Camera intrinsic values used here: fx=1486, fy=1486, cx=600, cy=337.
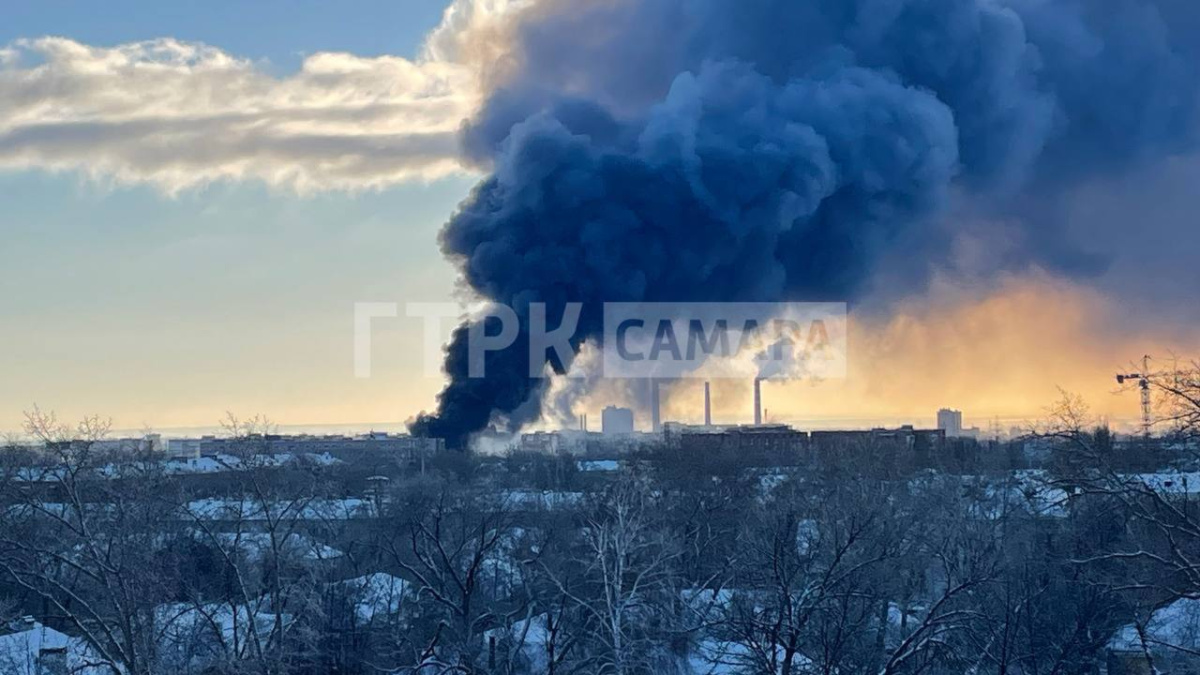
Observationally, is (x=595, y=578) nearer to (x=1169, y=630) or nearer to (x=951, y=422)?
(x=1169, y=630)

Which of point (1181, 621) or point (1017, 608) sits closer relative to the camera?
point (1017, 608)

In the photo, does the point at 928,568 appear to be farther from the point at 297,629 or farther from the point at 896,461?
the point at 896,461

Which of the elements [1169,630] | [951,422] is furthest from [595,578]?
[951,422]

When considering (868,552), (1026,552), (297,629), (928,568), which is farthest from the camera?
(928,568)

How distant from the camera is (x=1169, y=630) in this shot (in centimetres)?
3297

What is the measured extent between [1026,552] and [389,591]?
1516 cm

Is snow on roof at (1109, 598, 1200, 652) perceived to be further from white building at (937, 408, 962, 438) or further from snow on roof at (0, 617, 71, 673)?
white building at (937, 408, 962, 438)

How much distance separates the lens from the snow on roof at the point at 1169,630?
30.0m

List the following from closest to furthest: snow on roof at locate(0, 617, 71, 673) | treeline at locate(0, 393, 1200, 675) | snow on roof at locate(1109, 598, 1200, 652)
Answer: treeline at locate(0, 393, 1200, 675) → snow on roof at locate(0, 617, 71, 673) → snow on roof at locate(1109, 598, 1200, 652)

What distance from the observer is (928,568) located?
124 ft

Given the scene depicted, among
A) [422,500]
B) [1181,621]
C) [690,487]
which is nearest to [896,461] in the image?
[690,487]

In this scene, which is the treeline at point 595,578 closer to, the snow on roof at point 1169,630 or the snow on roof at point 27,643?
the snow on roof at point 1169,630

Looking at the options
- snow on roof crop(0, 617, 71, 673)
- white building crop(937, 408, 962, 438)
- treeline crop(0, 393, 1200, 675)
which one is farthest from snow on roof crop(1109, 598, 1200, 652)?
white building crop(937, 408, 962, 438)

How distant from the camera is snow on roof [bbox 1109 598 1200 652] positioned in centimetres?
2998
